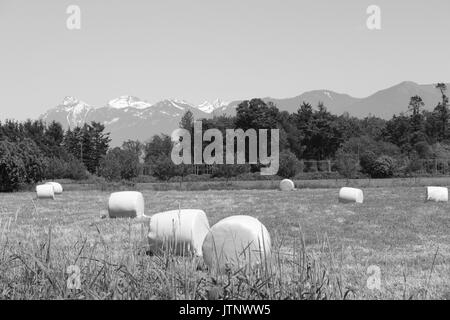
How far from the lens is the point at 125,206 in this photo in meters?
21.7

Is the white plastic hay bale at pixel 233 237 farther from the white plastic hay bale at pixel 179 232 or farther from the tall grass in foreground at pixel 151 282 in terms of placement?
the tall grass in foreground at pixel 151 282

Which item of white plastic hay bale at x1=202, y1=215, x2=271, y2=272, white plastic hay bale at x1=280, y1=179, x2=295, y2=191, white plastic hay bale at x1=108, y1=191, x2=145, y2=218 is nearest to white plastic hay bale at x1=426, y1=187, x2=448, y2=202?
white plastic hay bale at x1=108, y1=191, x2=145, y2=218

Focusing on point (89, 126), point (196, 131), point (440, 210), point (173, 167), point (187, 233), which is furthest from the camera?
point (89, 126)

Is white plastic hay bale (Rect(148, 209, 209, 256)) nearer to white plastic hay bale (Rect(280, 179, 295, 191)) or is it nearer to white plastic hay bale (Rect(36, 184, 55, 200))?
white plastic hay bale (Rect(36, 184, 55, 200))

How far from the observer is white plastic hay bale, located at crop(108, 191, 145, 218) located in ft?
71.4

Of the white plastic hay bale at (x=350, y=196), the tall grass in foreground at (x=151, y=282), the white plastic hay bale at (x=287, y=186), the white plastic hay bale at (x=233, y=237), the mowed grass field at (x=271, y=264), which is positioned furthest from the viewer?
the white plastic hay bale at (x=287, y=186)

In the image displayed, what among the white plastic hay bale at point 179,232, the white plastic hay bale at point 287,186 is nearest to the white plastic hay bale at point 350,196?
the white plastic hay bale at point 287,186

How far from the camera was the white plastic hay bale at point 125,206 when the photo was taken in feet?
71.4

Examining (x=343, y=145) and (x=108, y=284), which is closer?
(x=108, y=284)

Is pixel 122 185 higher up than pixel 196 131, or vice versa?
pixel 196 131

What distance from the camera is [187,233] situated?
12.2m

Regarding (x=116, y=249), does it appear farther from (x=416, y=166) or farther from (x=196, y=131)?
(x=196, y=131)

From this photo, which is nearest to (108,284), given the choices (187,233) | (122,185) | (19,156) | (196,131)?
(187,233)

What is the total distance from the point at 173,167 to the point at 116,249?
6047 centimetres
